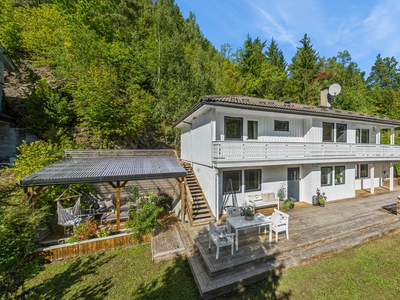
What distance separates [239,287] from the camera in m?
4.63

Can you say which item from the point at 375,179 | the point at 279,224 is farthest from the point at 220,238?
the point at 375,179

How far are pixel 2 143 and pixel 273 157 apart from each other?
1889 centimetres

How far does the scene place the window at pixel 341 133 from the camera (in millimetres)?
11173

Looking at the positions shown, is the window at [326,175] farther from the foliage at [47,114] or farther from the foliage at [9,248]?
the foliage at [47,114]

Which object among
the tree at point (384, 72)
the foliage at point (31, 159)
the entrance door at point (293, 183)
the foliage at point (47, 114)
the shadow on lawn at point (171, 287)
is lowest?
the shadow on lawn at point (171, 287)

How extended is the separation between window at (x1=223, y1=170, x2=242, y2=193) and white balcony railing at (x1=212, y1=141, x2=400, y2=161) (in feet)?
5.04

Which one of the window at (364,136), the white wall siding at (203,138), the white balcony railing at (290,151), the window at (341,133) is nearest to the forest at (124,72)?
the white wall siding at (203,138)

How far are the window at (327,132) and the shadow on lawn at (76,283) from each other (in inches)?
536

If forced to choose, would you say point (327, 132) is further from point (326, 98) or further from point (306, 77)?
point (306, 77)

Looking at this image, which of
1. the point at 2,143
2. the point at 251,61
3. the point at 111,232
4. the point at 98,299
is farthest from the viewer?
the point at 251,61

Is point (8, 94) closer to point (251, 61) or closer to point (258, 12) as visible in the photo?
point (258, 12)

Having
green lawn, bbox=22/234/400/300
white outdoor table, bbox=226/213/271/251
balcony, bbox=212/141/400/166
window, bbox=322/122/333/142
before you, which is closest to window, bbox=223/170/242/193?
balcony, bbox=212/141/400/166

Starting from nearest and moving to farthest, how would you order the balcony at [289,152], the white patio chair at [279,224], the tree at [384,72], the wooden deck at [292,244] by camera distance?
the wooden deck at [292,244]
the white patio chair at [279,224]
the balcony at [289,152]
the tree at [384,72]

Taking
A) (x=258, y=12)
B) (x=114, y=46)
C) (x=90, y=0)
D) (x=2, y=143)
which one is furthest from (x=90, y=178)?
(x=90, y=0)
